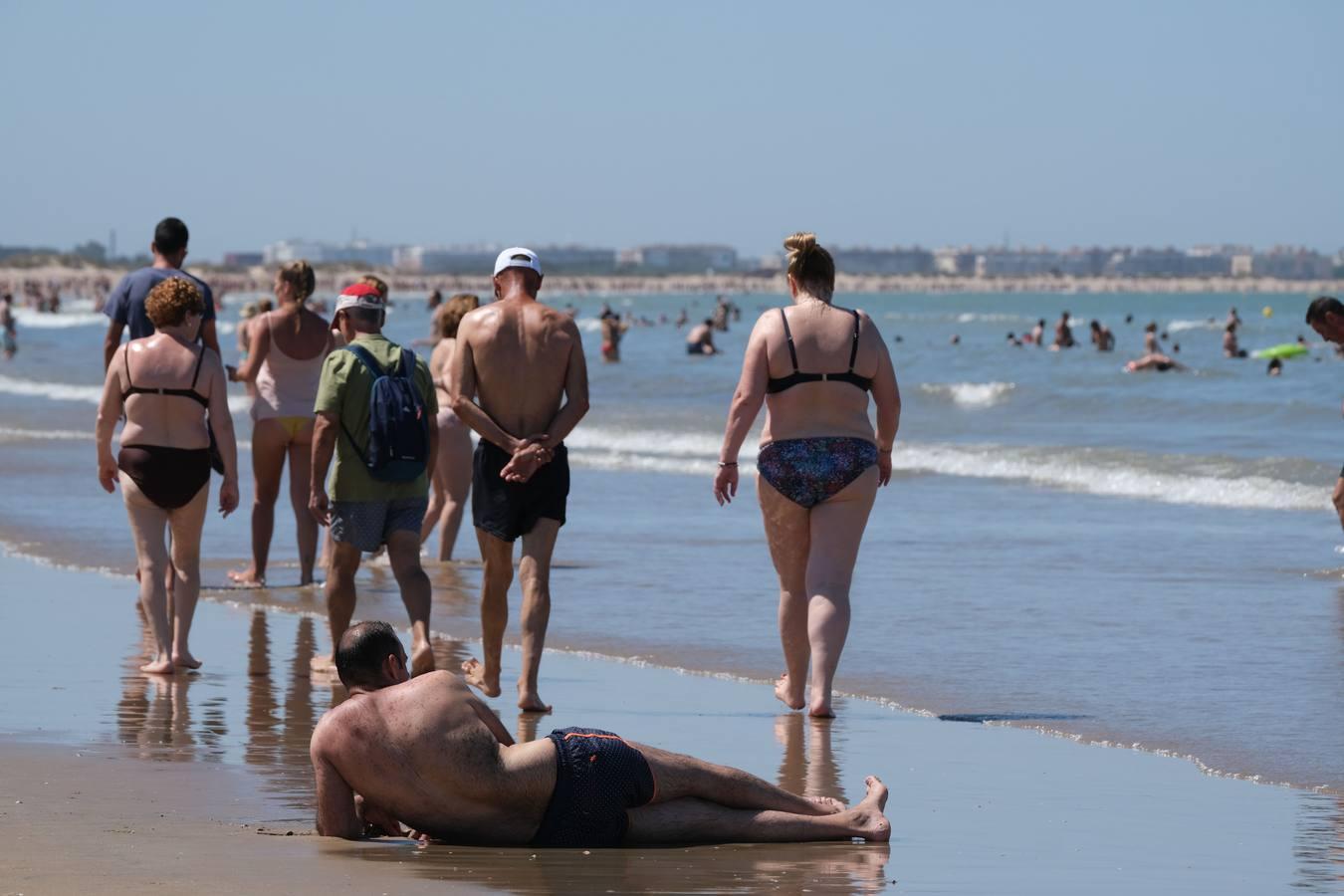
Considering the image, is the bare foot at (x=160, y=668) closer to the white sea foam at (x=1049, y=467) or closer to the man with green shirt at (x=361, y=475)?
the man with green shirt at (x=361, y=475)

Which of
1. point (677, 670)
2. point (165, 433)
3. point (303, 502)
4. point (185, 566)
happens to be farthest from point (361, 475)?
point (303, 502)

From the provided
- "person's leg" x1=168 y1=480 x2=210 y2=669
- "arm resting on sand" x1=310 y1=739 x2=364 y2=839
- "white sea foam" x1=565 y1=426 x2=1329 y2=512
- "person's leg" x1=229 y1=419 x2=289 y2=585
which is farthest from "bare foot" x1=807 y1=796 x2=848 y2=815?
"white sea foam" x1=565 y1=426 x2=1329 y2=512

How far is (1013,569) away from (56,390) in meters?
27.0

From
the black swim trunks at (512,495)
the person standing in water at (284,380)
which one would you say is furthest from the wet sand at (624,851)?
the person standing in water at (284,380)

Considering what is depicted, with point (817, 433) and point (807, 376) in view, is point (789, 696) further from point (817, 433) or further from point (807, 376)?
point (807, 376)

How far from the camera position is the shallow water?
7734mm

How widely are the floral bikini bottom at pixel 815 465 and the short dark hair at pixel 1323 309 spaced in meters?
3.16

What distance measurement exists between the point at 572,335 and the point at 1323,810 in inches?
124

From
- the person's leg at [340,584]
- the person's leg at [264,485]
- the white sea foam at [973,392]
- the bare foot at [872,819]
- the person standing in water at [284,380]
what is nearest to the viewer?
the bare foot at [872,819]

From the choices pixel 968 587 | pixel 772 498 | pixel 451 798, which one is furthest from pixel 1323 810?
pixel 968 587

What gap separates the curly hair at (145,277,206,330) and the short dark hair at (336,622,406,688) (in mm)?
3052

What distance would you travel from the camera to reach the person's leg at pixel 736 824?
499 cm

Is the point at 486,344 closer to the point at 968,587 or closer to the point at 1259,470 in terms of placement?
the point at 968,587

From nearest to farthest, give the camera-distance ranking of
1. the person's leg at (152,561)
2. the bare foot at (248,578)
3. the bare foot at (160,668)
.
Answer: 1. the person's leg at (152,561)
2. the bare foot at (160,668)
3. the bare foot at (248,578)
